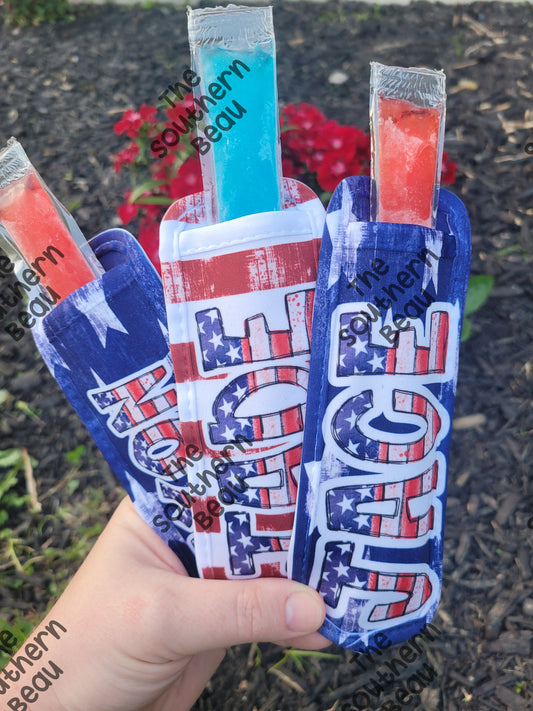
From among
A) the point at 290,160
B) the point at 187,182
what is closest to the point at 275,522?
the point at 187,182

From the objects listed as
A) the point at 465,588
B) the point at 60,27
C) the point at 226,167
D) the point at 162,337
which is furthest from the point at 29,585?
the point at 60,27

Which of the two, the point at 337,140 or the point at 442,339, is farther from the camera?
the point at 337,140

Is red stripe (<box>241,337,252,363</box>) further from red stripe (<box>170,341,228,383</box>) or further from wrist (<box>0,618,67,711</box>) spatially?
wrist (<box>0,618,67,711</box>)

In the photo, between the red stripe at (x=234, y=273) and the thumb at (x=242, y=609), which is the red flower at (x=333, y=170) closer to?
the red stripe at (x=234, y=273)

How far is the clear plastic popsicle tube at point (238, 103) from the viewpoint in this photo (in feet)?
2.70

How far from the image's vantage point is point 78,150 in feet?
6.59

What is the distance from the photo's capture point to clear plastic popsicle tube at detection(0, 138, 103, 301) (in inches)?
35.4

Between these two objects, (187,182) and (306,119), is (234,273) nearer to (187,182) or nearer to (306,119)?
(187,182)

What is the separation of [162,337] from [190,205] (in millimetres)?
208

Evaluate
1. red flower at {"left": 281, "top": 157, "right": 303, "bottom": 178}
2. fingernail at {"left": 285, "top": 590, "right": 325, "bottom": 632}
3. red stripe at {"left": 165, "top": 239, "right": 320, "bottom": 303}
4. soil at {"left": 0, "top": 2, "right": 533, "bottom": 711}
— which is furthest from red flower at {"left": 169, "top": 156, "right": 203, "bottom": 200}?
fingernail at {"left": 285, "top": 590, "right": 325, "bottom": 632}

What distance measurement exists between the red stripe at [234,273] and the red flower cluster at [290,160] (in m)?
0.38

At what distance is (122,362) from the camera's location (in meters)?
0.94

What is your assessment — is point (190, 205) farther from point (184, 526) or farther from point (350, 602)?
point (350, 602)

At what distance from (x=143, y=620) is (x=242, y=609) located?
0.50ft
